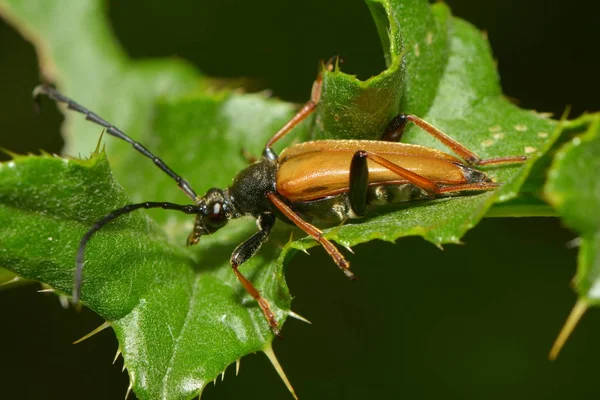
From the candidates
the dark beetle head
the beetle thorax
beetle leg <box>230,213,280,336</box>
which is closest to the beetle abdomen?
the beetle thorax

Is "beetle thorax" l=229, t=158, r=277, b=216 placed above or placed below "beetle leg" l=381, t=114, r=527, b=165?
above

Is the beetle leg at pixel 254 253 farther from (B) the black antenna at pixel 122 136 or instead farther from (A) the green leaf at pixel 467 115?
(B) the black antenna at pixel 122 136

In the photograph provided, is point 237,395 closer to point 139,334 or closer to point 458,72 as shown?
point 139,334

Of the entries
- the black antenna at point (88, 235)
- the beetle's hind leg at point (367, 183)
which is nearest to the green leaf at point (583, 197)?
the beetle's hind leg at point (367, 183)

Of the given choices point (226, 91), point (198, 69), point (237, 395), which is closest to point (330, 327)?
point (237, 395)

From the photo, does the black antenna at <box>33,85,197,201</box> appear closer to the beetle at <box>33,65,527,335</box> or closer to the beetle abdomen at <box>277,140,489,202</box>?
the beetle at <box>33,65,527,335</box>

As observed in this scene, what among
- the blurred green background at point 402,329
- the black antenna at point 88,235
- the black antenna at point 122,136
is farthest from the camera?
the blurred green background at point 402,329
